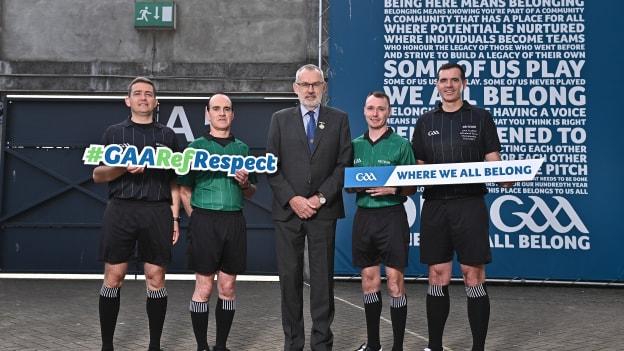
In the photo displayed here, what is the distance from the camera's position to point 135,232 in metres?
3.99

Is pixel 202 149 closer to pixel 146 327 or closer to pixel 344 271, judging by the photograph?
pixel 146 327

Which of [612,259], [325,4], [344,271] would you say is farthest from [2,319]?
[612,259]

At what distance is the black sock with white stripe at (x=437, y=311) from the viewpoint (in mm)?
4117

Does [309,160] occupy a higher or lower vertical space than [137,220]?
higher

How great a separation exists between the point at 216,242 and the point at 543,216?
5714 millimetres

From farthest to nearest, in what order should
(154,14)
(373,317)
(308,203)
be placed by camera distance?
1. (154,14)
2. (373,317)
3. (308,203)

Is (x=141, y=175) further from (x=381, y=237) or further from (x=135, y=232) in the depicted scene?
(x=381, y=237)

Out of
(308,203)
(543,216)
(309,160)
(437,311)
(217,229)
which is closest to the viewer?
(308,203)

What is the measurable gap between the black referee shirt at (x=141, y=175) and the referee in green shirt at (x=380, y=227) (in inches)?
57.0

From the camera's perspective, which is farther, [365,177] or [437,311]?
[437,311]

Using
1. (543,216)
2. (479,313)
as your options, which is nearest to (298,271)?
(479,313)

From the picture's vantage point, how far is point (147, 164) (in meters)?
3.95

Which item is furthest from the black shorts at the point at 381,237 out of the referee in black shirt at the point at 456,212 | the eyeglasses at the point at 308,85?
the eyeglasses at the point at 308,85

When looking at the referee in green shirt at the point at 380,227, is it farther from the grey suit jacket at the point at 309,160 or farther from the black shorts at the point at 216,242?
the black shorts at the point at 216,242
